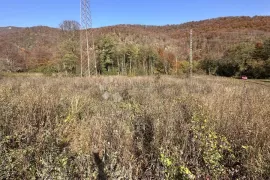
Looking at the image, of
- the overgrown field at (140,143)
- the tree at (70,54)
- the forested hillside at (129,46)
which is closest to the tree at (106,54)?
the forested hillside at (129,46)

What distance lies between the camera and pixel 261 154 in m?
2.76

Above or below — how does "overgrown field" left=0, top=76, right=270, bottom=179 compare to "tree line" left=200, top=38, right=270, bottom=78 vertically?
below

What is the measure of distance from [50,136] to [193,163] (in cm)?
208

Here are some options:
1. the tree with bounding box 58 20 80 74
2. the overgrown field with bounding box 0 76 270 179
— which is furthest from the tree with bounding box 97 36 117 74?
the overgrown field with bounding box 0 76 270 179

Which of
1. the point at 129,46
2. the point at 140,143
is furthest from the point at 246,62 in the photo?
the point at 140,143

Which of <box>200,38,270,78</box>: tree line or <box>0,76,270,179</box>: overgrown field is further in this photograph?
<box>200,38,270,78</box>: tree line

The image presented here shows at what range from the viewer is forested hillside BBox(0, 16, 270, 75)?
4053 centimetres

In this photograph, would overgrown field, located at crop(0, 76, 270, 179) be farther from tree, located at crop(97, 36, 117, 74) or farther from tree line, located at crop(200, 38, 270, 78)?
tree line, located at crop(200, 38, 270, 78)

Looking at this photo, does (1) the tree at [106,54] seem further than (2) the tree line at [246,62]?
No

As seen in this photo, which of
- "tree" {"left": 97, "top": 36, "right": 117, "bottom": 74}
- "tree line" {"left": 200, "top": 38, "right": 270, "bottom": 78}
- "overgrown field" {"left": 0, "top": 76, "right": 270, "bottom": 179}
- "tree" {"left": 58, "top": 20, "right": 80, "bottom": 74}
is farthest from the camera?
"tree line" {"left": 200, "top": 38, "right": 270, "bottom": 78}

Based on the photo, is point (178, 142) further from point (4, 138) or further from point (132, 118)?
point (4, 138)

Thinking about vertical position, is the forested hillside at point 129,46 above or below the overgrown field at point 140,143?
above

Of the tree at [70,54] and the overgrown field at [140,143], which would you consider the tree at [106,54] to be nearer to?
the tree at [70,54]

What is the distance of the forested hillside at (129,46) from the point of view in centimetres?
4053
